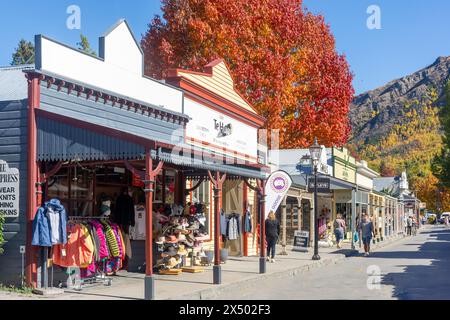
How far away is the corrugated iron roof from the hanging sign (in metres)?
10.3

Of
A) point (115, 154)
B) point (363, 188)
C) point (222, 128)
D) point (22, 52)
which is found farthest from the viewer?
point (22, 52)

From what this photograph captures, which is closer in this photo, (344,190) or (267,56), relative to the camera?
(267,56)

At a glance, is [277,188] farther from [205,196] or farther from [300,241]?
[300,241]

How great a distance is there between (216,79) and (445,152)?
3717cm

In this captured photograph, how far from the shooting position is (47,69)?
1440cm

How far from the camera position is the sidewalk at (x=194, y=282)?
1352 centimetres

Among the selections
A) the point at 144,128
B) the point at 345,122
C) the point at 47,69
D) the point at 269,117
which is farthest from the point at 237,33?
the point at 47,69

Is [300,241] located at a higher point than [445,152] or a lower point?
lower

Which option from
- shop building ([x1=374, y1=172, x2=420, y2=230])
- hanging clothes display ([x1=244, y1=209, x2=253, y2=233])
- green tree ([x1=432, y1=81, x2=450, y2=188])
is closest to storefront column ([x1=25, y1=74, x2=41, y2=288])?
hanging clothes display ([x1=244, y1=209, x2=253, y2=233])

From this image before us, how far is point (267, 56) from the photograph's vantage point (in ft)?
120

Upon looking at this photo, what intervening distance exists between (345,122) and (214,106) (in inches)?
900

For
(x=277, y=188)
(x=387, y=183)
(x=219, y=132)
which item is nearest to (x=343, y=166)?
(x=277, y=188)

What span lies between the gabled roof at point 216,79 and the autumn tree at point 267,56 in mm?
10023

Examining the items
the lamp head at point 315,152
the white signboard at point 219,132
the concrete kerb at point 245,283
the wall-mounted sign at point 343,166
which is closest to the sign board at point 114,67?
the white signboard at point 219,132
